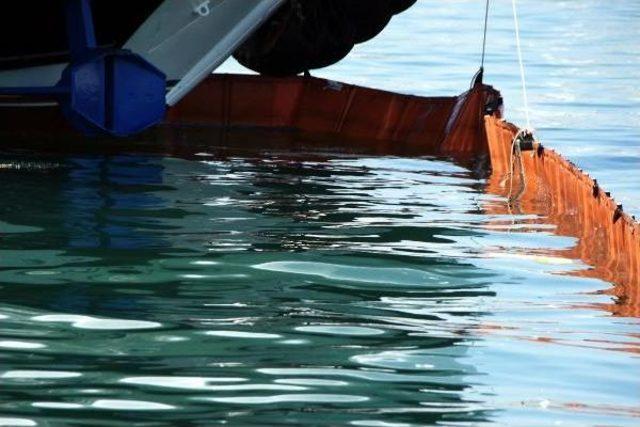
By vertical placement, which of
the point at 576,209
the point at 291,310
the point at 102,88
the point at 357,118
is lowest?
the point at 291,310

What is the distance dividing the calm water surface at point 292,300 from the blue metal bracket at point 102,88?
0.36 meters

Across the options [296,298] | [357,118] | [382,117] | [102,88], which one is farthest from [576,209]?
[357,118]

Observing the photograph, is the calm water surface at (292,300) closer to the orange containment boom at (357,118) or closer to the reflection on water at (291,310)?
the reflection on water at (291,310)

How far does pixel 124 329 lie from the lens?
259 inches

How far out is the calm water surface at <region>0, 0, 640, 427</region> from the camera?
18.6 ft

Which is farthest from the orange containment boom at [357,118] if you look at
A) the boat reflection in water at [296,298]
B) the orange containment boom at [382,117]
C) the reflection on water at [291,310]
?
the reflection on water at [291,310]

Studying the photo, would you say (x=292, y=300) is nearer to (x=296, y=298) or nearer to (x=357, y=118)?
(x=296, y=298)

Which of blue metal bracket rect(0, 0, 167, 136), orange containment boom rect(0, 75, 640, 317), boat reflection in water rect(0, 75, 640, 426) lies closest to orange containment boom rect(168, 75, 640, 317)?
orange containment boom rect(0, 75, 640, 317)

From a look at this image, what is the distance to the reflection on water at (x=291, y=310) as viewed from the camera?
566cm

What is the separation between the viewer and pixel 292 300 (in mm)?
7230

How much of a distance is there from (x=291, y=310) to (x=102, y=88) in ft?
13.7

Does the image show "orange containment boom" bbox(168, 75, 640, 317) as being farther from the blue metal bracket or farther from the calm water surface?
the blue metal bracket

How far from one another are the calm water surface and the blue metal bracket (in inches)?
14.1

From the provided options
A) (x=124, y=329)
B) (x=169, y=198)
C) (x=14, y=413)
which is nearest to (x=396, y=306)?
(x=124, y=329)
